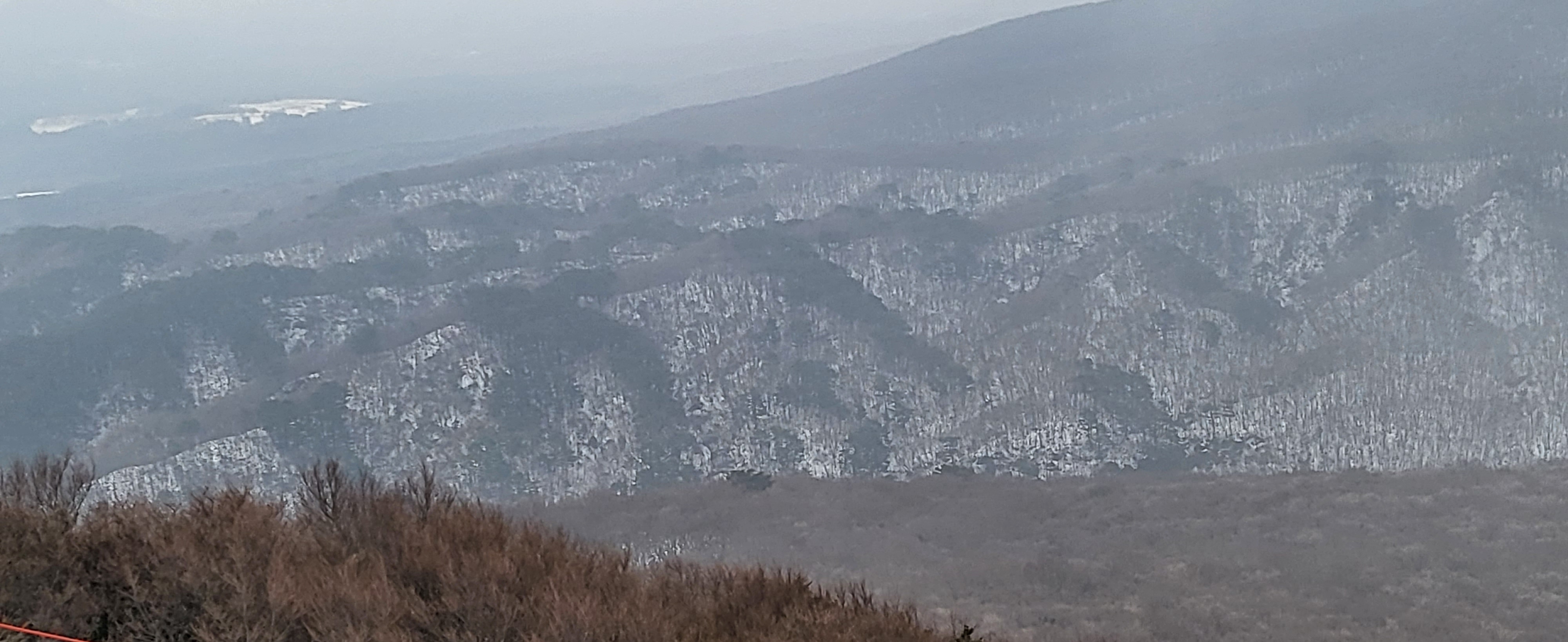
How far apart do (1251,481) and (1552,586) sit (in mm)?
9052

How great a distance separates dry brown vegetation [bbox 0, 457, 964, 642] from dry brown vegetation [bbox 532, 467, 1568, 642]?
996 centimetres

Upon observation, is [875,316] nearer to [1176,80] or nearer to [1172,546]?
[1172,546]

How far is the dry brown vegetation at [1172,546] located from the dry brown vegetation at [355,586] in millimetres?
9961

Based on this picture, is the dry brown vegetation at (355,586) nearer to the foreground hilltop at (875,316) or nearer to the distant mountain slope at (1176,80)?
the foreground hilltop at (875,316)

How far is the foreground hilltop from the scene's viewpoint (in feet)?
120

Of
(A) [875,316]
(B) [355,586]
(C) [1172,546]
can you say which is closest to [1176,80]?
(A) [875,316]

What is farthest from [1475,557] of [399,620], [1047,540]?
[399,620]

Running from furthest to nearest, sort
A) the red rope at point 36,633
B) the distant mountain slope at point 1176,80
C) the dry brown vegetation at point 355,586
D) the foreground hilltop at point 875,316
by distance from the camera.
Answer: the distant mountain slope at point 1176,80 < the foreground hilltop at point 875,316 < the dry brown vegetation at point 355,586 < the red rope at point 36,633

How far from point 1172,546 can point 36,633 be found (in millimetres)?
21531

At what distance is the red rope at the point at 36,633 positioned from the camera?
6.51 m

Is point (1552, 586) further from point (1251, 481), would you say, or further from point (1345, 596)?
point (1251, 481)

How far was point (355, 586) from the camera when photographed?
709 cm

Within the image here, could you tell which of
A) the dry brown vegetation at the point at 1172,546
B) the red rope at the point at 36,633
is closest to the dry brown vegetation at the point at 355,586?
the red rope at the point at 36,633

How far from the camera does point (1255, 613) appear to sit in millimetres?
19438
